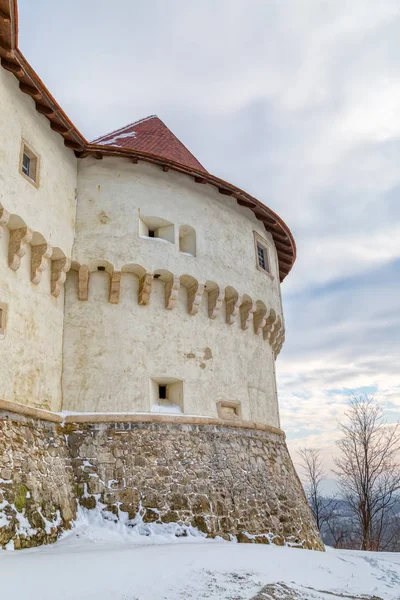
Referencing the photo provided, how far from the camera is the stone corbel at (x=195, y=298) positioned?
39.3ft

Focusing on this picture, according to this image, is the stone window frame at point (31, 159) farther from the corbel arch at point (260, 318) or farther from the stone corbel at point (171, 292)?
the corbel arch at point (260, 318)

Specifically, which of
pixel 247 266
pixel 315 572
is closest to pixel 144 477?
pixel 315 572

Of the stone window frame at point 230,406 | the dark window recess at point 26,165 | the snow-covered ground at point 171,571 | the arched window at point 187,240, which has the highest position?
the dark window recess at point 26,165

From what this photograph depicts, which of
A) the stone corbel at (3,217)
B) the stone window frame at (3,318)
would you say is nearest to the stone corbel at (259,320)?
the stone window frame at (3,318)

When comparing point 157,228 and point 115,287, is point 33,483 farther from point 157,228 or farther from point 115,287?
point 157,228

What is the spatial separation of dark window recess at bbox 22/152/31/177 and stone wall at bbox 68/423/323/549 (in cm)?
486

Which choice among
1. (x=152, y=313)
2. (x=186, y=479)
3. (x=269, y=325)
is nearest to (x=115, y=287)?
(x=152, y=313)

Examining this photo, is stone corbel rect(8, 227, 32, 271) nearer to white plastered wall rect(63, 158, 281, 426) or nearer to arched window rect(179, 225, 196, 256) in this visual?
white plastered wall rect(63, 158, 281, 426)

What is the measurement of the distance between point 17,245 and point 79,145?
3.38m

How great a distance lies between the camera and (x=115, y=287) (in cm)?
1120

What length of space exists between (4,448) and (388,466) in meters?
20.4

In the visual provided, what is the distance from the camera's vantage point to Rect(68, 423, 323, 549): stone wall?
9578 mm

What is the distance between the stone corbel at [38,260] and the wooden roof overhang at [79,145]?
2700 millimetres

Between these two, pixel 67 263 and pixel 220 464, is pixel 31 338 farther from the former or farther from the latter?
pixel 220 464
